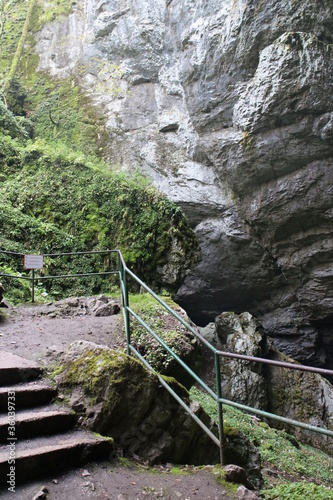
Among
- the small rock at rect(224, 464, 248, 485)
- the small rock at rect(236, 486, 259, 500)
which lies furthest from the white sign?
the small rock at rect(236, 486, 259, 500)

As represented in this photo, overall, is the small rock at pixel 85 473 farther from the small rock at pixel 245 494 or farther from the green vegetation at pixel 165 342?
the green vegetation at pixel 165 342

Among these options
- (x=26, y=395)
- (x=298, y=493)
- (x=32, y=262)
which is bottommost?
(x=298, y=493)

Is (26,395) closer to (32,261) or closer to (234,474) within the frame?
(234,474)

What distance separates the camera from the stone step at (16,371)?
318 centimetres

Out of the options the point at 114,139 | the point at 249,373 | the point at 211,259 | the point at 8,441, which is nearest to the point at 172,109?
the point at 114,139

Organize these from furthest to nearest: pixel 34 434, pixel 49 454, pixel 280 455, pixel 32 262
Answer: pixel 32 262 < pixel 280 455 < pixel 34 434 < pixel 49 454

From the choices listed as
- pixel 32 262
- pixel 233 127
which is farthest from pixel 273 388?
pixel 233 127

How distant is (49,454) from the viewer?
2451mm

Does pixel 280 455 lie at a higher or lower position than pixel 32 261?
lower

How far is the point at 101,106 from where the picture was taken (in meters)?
17.6

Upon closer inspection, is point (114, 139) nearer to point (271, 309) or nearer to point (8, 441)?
point (271, 309)

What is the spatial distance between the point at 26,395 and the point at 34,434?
0.36 metres

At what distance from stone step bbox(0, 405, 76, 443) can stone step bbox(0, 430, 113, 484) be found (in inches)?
2.8

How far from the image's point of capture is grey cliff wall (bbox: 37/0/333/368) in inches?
522
